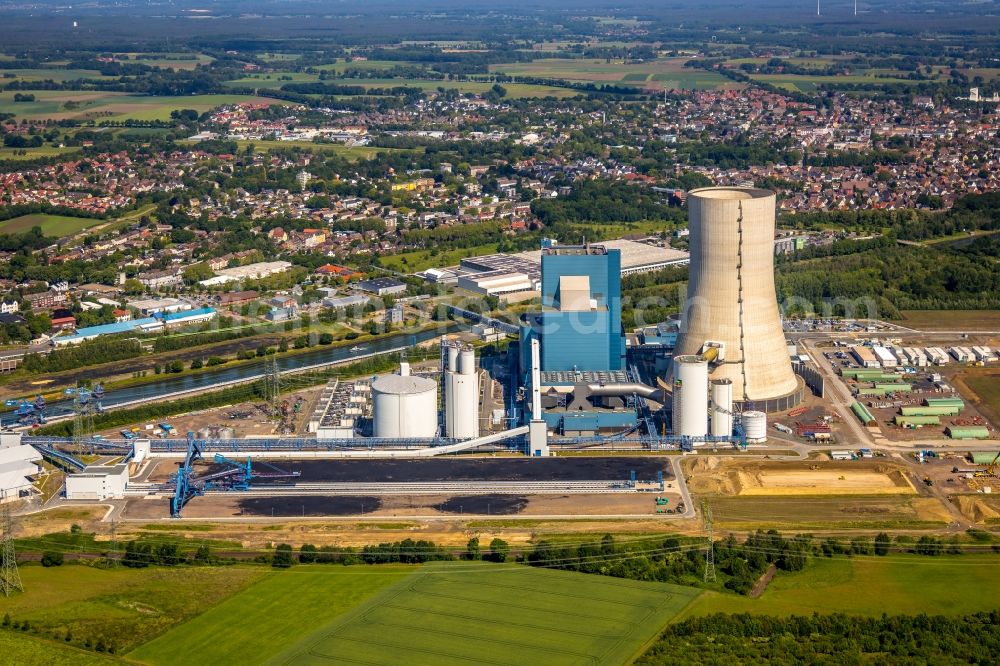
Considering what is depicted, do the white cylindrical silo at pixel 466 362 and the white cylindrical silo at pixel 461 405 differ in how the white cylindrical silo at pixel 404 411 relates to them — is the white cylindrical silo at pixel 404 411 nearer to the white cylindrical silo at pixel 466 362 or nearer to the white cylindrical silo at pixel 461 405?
the white cylindrical silo at pixel 461 405

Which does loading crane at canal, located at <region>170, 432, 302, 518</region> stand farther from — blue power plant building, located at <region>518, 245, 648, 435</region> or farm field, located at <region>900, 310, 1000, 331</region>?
farm field, located at <region>900, 310, 1000, 331</region>

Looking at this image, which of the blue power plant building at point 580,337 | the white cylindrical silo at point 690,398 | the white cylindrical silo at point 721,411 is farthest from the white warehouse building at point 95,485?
the white cylindrical silo at point 721,411

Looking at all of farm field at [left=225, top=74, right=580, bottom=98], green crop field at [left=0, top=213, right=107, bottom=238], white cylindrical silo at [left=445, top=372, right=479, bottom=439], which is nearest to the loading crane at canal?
white cylindrical silo at [left=445, top=372, right=479, bottom=439]

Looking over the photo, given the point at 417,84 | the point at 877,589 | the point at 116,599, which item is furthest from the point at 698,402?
the point at 417,84

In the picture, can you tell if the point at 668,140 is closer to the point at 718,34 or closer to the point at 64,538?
the point at 64,538

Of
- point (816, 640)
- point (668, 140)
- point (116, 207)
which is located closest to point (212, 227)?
point (116, 207)

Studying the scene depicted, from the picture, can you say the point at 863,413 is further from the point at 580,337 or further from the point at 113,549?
the point at 113,549
